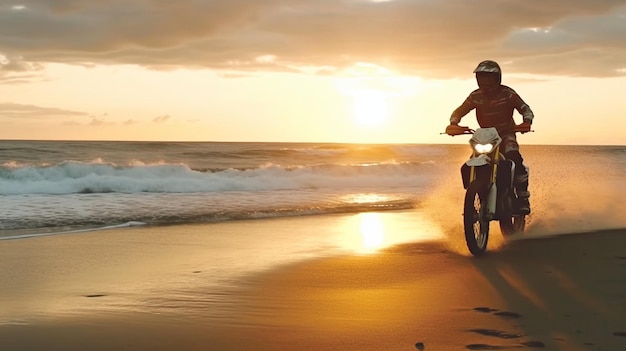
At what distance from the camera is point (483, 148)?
8.53 metres

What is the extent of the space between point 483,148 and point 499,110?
99 centimetres

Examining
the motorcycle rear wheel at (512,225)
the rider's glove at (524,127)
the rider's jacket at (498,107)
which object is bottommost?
the motorcycle rear wheel at (512,225)

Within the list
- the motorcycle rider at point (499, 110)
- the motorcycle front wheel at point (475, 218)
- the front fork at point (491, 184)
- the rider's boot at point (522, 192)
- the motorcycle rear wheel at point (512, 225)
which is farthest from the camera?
the motorcycle rear wheel at point (512, 225)

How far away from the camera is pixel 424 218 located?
→ 13500 mm

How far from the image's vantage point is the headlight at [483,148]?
851cm

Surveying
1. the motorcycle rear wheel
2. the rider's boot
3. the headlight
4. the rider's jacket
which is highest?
the rider's jacket

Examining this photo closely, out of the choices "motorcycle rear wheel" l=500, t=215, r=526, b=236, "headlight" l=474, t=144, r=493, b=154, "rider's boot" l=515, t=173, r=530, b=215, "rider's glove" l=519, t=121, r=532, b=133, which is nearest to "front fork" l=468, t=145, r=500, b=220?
"headlight" l=474, t=144, r=493, b=154

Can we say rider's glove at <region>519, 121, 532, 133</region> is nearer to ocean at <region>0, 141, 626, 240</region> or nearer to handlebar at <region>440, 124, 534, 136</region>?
handlebar at <region>440, 124, 534, 136</region>

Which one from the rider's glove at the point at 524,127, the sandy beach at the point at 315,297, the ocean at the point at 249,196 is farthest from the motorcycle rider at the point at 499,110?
the ocean at the point at 249,196

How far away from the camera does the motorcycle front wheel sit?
8.22 metres

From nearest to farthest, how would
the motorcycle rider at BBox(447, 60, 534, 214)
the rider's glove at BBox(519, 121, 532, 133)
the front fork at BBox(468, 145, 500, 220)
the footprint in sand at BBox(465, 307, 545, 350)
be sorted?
the footprint in sand at BBox(465, 307, 545, 350) → the front fork at BBox(468, 145, 500, 220) → the rider's glove at BBox(519, 121, 532, 133) → the motorcycle rider at BBox(447, 60, 534, 214)

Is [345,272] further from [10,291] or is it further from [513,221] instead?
[513,221]

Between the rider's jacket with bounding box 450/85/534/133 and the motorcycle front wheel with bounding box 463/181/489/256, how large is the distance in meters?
1.12

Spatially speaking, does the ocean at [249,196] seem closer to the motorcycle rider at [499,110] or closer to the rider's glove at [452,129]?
the motorcycle rider at [499,110]
